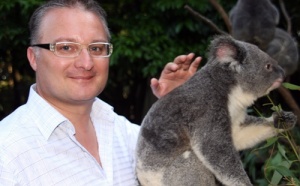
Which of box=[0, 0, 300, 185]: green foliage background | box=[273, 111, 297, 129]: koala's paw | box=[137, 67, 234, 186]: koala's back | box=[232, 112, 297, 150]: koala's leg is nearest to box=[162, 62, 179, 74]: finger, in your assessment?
box=[137, 67, 234, 186]: koala's back

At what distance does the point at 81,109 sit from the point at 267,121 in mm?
878

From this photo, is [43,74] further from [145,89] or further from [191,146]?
[145,89]

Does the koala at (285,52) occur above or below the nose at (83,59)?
below

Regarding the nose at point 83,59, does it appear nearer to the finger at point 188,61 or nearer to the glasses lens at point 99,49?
the glasses lens at point 99,49

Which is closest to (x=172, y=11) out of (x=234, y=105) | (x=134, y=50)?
(x=134, y=50)

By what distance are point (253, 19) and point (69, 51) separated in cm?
447

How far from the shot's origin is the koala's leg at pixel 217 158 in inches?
83.0

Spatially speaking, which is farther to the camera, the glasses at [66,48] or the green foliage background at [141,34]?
the green foliage background at [141,34]

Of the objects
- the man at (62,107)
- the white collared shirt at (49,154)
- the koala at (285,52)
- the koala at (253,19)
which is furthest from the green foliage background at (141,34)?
the man at (62,107)

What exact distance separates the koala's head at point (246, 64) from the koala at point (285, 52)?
3511mm

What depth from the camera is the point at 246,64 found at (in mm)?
2363

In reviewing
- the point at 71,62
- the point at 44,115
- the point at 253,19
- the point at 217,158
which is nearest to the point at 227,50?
the point at 217,158

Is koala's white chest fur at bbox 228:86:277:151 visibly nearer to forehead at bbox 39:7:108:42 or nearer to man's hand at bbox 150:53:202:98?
man's hand at bbox 150:53:202:98

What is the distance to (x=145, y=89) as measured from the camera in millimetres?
7156
